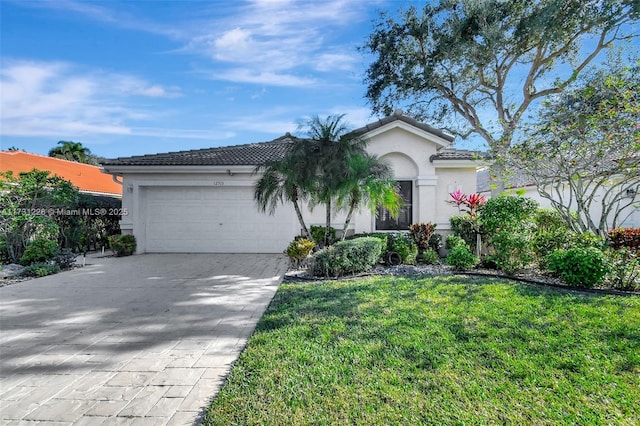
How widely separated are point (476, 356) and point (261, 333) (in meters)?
3.02

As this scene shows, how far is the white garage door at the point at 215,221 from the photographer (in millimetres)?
14133

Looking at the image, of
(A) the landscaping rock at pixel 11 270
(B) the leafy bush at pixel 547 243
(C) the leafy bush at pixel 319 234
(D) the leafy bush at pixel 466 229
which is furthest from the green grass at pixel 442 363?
(A) the landscaping rock at pixel 11 270

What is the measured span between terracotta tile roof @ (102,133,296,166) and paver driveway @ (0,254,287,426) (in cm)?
588

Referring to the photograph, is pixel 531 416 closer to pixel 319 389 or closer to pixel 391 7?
pixel 319 389

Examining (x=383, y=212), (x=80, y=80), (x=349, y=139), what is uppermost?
(x=80, y=80)

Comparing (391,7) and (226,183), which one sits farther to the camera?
(391,7)

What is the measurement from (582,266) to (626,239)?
3524 mm

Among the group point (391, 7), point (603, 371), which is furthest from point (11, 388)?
point (391, 7)

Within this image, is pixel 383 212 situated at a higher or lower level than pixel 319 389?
higher

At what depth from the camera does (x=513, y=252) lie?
8.48m

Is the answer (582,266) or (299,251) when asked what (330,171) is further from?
(582,266)

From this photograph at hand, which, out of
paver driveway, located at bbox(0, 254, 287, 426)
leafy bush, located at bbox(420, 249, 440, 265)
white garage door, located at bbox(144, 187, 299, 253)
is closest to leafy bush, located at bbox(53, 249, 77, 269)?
paver driveway, located at bbox(0, 254, 287, 426)

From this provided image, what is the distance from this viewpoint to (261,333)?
16.2ft

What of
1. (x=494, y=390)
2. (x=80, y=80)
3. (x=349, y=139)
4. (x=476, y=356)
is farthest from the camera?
(x=80, y=80)
